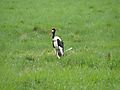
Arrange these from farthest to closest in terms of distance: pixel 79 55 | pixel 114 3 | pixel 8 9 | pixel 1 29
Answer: pixel 114 3 → pixel 8 9 → pixel 1 29 → pixel 79 55

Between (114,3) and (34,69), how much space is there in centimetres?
2244

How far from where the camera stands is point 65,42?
1992 centimetres

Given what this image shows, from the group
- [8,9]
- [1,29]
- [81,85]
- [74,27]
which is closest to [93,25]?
[74,27]

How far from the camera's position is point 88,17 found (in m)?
28.0

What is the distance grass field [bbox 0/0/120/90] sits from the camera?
37.0 feet

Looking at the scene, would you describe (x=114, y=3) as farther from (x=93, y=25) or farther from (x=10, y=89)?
(x=10, y=89)

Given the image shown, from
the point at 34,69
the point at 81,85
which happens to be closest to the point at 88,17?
the point at 34,69

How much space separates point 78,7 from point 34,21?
273 inches

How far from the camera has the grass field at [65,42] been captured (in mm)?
11289

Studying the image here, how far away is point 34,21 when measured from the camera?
26.7 m

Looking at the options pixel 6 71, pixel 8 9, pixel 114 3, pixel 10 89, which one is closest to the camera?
pixel 10 89

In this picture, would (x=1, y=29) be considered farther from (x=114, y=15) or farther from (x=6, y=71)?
(x=6, y=71)

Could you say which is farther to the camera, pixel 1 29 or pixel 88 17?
pixel 88 17

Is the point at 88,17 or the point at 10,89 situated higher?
the point at 10,89
